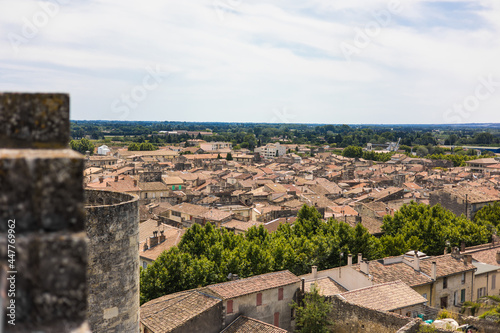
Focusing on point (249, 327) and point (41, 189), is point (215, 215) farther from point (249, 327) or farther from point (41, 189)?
point (41, 189)

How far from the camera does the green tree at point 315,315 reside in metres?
24.0

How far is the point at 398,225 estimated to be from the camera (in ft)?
149

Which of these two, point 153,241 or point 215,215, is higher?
point 153,241

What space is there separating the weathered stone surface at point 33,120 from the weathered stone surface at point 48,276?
412 mm

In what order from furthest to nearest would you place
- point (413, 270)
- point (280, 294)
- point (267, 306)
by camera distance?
point (413, 270) < point (280, 294) < point (267, 306)

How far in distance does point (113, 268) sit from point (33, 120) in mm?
7206

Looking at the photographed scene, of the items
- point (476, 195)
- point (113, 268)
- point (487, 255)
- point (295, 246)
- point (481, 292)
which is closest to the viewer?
point (113, 268)

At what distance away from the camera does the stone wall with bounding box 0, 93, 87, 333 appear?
1831mm

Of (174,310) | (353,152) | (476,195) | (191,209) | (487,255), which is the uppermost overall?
(476,195)

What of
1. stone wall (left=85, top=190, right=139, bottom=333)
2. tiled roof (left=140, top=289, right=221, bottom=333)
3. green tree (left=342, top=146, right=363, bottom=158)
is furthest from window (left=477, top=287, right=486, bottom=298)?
green tree (left=342, top=146, right=363, bottom=158)

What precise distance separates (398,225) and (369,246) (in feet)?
32.1

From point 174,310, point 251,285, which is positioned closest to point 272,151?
point 251,285

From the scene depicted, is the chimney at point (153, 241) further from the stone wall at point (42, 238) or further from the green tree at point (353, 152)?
the green tree at point (353, 152)

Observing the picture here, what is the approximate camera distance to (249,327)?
22391 mm
